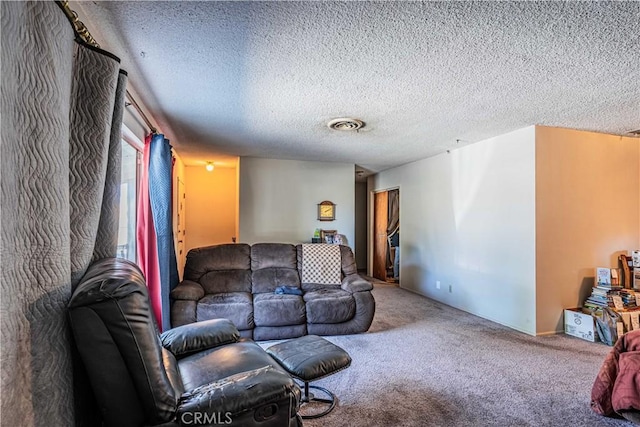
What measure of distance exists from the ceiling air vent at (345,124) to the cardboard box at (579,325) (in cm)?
316

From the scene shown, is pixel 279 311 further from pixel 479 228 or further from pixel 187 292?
pixel 479 228

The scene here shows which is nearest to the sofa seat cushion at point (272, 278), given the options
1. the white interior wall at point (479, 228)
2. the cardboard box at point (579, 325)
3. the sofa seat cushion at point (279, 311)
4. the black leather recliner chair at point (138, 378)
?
the sofa seat cushion at point (279, 311)

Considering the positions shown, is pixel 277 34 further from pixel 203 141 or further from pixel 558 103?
pixel 203 141

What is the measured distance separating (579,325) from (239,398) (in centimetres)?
398

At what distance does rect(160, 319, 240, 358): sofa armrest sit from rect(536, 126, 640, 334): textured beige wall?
132 inches

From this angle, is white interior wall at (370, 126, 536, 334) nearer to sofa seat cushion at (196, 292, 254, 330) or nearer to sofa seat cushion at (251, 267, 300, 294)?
sofa seat cushion at (251, 267, 300, 294)

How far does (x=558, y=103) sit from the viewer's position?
2.96m

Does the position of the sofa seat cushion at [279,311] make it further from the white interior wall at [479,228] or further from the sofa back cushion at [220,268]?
the white interior wall at [479,228]

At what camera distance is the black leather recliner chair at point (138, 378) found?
1083 millimetres

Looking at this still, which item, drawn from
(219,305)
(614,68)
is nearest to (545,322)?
(614,68)

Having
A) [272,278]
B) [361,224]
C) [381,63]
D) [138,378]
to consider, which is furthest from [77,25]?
[361,224]

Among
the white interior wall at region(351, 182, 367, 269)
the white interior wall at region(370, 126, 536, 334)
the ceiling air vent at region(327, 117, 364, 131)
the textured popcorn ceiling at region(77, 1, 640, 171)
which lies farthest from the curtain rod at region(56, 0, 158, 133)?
the white interior wall at region(351, 182, 367, 269)

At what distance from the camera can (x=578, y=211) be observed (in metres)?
3.91

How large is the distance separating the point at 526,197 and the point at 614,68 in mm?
1756
